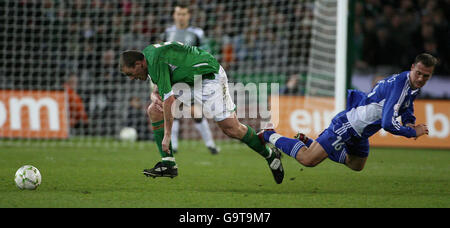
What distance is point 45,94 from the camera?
1216 centimetres

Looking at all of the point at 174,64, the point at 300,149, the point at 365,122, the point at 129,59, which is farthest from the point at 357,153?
the point at 129,59

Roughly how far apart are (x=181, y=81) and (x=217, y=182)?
1.14 metres

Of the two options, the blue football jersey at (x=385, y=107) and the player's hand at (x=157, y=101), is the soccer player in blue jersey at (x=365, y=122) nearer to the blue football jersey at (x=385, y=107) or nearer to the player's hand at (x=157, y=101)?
the blue football jersey at (x=385, y=107)

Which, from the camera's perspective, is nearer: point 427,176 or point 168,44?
point 168,44

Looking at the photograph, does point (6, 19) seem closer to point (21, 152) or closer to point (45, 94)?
point (45, 94)

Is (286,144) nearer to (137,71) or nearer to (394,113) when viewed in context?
(394,113)

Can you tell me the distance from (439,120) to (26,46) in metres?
8.65

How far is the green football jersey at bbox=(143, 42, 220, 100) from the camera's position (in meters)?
5.82

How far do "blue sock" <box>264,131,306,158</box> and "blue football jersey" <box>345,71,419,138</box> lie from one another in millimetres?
592

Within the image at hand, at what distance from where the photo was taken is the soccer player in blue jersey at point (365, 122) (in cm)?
559

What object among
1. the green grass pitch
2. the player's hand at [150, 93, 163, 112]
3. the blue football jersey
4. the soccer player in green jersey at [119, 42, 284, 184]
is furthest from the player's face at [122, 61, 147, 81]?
the blue football jersey

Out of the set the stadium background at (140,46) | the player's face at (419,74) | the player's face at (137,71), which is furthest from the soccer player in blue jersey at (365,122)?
the stadium background at (140,46)
